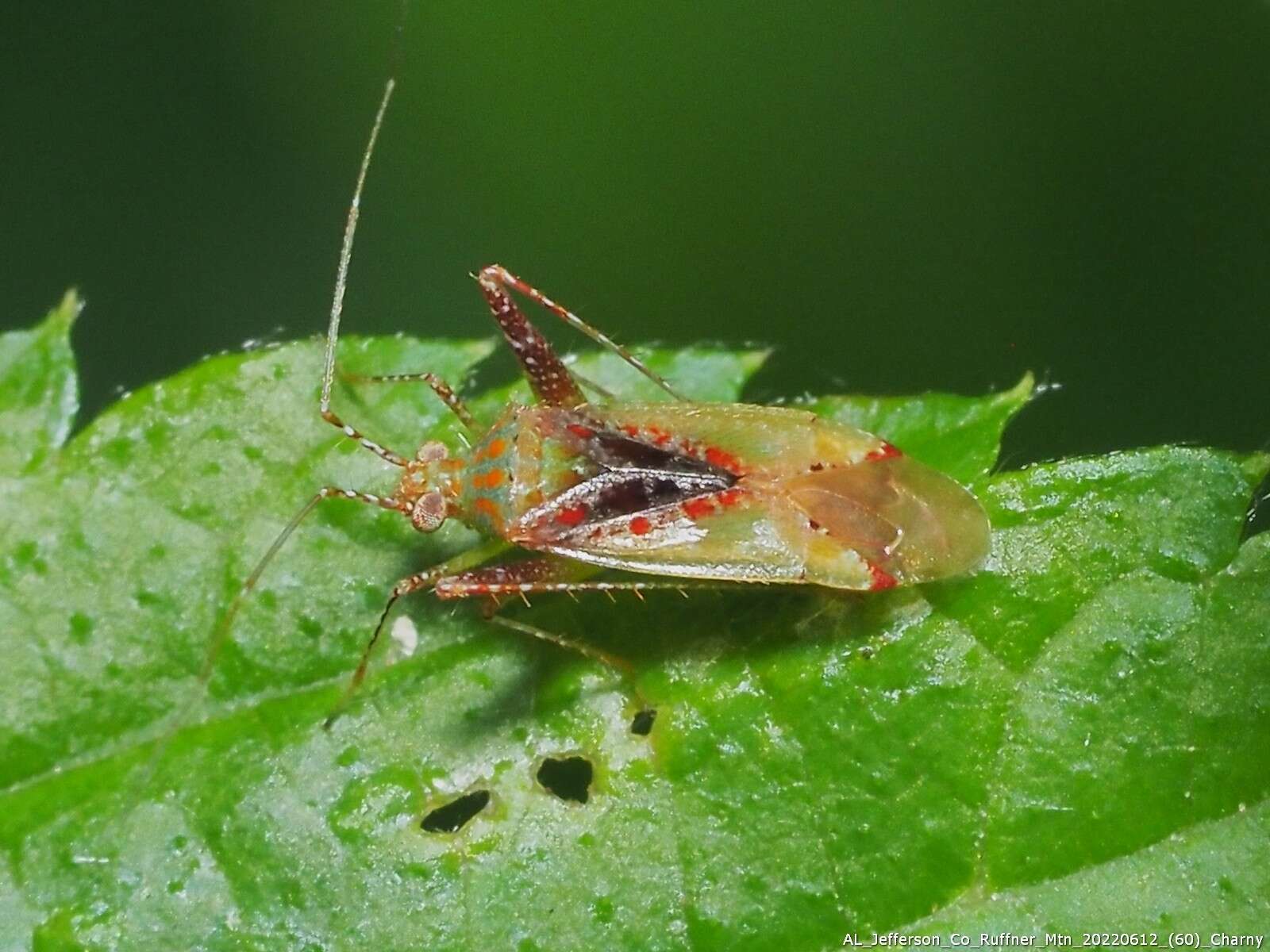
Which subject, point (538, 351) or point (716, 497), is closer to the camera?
point (716, 497)

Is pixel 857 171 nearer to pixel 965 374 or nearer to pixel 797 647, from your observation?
pixel 965 374

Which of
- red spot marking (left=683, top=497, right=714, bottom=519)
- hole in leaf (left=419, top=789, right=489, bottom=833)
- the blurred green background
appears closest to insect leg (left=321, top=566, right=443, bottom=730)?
hole in leaf (left=419, top=789, right=489, bottom=833)

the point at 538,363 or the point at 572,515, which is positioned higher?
the point at 538,363

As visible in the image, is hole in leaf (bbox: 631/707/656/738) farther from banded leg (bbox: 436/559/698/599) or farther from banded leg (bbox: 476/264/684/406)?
banded leg (bbox: 476/264/684/406)

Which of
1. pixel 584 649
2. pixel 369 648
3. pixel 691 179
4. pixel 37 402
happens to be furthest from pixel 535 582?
pixel 691 179

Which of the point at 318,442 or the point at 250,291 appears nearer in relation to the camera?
the point at 318,442

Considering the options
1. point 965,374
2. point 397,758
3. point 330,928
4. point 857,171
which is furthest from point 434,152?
point 330,928

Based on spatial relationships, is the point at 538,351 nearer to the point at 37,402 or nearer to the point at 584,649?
the point at 584,649
